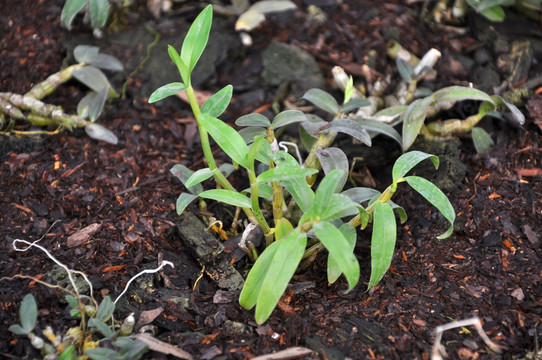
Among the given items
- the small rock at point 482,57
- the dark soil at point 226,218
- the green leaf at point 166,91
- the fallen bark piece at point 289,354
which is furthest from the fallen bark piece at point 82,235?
the small rock at point 482,57

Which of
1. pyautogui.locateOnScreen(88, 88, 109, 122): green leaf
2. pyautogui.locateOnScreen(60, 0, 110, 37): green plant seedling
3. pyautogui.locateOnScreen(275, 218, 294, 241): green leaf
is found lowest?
pyautogui.locateOnScreen(275, 218, 294, 241): green leaf

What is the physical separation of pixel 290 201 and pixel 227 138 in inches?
18.8

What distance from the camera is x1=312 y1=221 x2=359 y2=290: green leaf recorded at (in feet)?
4.55

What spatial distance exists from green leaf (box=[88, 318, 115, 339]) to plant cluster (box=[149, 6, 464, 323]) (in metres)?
0.39

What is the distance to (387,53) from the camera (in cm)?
260

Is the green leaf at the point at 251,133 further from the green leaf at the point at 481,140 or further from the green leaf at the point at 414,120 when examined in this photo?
the green leaf at the point at 481,140

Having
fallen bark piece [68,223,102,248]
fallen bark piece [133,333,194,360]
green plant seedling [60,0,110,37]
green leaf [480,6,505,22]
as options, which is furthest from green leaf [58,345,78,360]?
green leaf [480,6,505,22]

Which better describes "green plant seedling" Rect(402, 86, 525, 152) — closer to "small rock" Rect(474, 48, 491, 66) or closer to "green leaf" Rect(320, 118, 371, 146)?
"green leaf" Rect(320, 118, 371, 146)

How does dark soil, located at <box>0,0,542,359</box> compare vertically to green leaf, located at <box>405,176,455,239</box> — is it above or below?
below

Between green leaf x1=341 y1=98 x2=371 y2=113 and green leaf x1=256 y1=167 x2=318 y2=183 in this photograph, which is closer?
green leaf x1=256 y1=167 x2=318 y2=183

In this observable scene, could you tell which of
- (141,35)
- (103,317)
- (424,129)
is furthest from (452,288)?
(141,35)

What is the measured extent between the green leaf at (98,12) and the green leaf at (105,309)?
145 cm

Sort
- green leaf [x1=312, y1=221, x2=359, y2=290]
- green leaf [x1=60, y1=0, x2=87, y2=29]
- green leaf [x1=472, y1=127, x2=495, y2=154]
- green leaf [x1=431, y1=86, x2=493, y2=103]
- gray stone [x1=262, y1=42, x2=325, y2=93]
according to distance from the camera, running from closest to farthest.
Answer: green leaf [x1=312, y1=221, x2=359, y2=290]
green leaf [x1=431, y1=86, x2=493, y2=103]
green leaf [x1=472, y1=127, x2=495, y2=154]
green leaf [x1=60, y1=0, x2=87, y2=29]
gray stone [x1=262, y1=42, x2=325, y2=93]

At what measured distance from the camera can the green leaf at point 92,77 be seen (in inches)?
92.7
